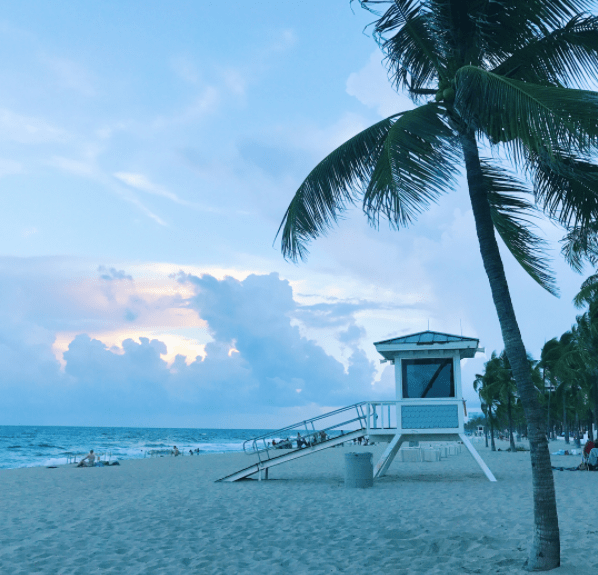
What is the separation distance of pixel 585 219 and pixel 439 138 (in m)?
2.06

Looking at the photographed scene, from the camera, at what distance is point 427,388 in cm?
1633

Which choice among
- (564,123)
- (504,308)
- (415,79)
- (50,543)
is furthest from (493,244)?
(50,543)

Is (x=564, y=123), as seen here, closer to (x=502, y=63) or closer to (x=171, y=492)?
(x=502, y=63)

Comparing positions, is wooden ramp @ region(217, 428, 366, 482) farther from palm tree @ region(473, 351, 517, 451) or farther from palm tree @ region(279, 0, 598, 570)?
palm tree @ region(473, 351, 517, 451)

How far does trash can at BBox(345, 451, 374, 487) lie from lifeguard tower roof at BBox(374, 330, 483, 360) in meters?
3.14

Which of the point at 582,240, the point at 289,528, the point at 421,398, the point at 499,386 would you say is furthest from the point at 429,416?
the point at 499,386

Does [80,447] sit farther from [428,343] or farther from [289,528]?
[289,528]

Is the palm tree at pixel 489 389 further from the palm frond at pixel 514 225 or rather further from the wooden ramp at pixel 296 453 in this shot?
the palm frond at pixel 514 225

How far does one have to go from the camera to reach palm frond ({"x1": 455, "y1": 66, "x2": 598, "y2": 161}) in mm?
4344

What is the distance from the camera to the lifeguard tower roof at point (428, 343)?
1584 cm

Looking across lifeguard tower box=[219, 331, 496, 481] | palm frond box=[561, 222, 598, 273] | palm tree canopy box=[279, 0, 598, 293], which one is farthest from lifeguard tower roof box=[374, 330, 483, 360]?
palm tree canopy box=[279, 0, 598, 293]

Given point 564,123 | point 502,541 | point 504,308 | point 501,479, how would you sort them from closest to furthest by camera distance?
point 564,123, point 504,308, point 502,541, point 501,479

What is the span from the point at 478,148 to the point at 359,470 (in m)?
10.3

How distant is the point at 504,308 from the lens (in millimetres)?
6238
